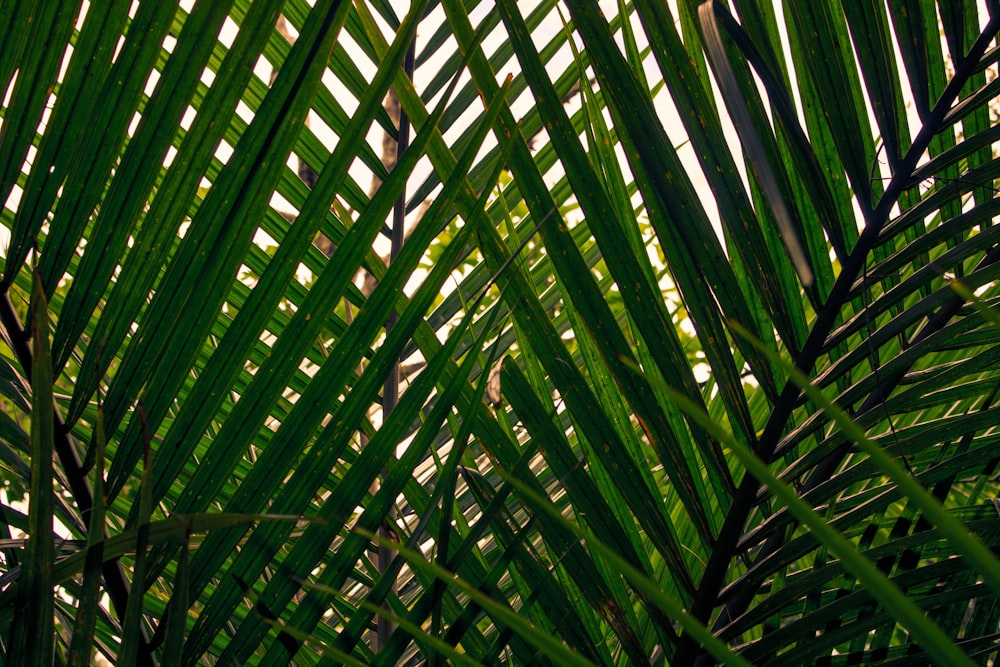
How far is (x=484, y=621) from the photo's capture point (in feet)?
2.88

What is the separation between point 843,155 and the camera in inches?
20.8

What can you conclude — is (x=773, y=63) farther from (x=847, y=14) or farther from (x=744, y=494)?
(x=744, y=494)

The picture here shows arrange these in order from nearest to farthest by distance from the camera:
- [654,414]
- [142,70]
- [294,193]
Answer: [142,70] → [654,414] → [294,193]

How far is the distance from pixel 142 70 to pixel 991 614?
70 centimetres

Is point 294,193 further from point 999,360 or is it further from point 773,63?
point 999,360

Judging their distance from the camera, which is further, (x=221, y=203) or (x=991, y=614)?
(x=991, y=614)

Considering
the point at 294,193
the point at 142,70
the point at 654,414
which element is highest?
the point at 294,193

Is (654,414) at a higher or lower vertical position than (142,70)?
lower

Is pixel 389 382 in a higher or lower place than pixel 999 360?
higher

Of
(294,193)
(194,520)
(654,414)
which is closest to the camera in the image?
(194,520)

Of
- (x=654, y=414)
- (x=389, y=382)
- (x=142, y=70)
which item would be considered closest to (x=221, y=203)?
(x=142, y=70)

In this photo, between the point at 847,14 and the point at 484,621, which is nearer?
the point at 847,14

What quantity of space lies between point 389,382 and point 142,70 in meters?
0.47

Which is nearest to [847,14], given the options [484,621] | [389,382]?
[389,382]
